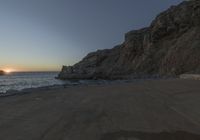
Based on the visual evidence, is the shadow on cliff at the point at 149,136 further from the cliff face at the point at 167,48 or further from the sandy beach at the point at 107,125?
the cliff face at the point at 167,48

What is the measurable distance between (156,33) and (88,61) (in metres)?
57.6

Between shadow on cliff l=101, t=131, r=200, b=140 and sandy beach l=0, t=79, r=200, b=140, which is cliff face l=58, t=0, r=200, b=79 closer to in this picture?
sandy beach l=0, t=79, r=200, b=140

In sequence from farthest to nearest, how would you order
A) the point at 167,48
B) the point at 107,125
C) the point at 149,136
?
the point at 167,48 < the point at 107,125 < the point at 149,136

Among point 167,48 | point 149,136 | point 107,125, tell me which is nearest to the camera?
point 149,136

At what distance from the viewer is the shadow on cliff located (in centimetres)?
515

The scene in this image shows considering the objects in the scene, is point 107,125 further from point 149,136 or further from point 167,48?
point 167,48

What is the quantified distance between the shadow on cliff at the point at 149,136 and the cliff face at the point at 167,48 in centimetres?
4967

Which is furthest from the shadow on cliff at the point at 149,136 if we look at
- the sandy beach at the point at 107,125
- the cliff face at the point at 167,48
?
the cliff face at the point at 167,48

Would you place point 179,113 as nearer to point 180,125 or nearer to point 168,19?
point 180,125

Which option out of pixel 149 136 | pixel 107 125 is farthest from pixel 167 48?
pixel 149 136

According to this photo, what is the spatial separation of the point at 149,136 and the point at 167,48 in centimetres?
7439

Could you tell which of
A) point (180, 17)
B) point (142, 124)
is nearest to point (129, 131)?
point (142, 124)

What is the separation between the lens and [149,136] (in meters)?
5.28

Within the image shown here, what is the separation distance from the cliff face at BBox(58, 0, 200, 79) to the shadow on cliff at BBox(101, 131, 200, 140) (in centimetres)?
4967
